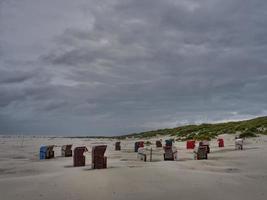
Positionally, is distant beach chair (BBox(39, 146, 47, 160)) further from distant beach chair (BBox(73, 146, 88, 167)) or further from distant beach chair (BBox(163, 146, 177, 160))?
distant beach chair (BBox(163, 146, 177, 160))

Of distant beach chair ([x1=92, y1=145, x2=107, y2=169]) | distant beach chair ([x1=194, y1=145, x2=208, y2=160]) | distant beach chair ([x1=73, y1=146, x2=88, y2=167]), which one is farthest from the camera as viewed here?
distant beach chair ([x1=194, y1=145, x2=208, y2=160])

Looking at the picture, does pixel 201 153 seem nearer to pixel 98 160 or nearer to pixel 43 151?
pixel 98 160

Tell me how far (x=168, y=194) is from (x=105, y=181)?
2488 millimetres

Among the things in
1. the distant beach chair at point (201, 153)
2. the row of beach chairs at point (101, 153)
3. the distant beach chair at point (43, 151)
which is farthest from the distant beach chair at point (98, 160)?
the distant beach chair at point (43, 151)

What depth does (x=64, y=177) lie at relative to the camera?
1242 centimetres

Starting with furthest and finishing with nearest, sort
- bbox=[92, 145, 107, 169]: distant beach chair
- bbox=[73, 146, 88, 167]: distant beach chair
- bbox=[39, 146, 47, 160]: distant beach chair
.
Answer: bbox=[39, 146, 47, 160]: distant beach chair < bbox=[73, 146, 88, 167]: distant beach chair < bbox=[92, 145, 107, 169]: distant beach chair

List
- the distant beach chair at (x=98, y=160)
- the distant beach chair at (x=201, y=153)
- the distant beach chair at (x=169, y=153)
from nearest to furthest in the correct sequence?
the distant beach chair at (x=98, y=160) < the distant beach chair at (x=201, y=153) < the distant beach chair at (x=169, y=153)

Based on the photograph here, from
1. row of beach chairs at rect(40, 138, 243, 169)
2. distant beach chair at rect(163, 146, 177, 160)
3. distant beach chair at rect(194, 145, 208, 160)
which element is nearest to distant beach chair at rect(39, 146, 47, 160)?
row of beach chairs at rect(40, 138, 243, 169)

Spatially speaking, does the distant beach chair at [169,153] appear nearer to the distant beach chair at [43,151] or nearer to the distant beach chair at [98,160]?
the distant beach chair at [98,160]

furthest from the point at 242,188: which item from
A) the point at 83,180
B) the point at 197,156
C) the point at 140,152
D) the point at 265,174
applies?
the point at 140,152

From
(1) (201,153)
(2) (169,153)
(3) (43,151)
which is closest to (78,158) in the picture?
(2) (169,153)

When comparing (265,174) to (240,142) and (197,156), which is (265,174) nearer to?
(197,156)

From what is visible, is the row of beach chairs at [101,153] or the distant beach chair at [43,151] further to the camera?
the distant beach chair at [43,151]

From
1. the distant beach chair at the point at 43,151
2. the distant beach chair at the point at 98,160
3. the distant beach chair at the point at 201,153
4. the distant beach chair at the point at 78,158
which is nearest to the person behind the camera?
the distant beach chair at the point at 98,160
